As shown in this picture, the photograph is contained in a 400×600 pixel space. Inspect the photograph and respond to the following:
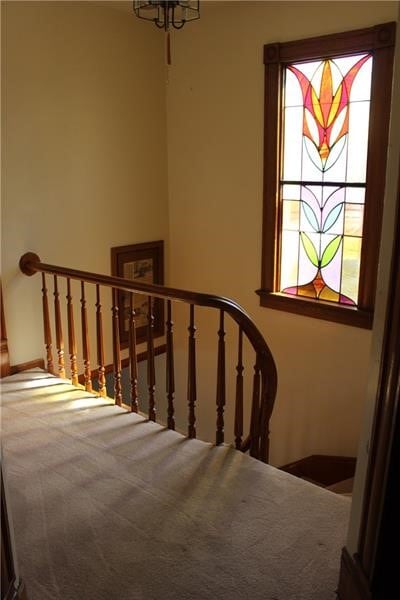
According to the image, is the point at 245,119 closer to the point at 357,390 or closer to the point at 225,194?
the point at 225,194

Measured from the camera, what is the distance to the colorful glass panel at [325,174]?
3.39 meters

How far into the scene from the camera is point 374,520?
133cm

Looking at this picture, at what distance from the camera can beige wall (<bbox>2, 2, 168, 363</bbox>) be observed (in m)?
3.34

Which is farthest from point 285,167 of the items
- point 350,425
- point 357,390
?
point 350,425

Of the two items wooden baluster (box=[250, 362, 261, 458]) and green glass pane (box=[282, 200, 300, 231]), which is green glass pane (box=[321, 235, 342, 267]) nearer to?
green glass pane (box=[282, 200, 300, 231])

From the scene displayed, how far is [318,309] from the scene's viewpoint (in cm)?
373

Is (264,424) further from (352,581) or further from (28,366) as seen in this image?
(28,366)

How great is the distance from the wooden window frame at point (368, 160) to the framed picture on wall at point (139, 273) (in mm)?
985

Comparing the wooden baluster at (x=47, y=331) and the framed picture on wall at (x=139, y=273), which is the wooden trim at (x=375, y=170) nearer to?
the framed picture on wall at (x=139, y=273)

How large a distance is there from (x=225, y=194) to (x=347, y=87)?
3.97 ft

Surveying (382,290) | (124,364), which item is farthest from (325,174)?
(382,290)

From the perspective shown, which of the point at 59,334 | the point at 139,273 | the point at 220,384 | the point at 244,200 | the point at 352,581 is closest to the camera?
the point at 352,581

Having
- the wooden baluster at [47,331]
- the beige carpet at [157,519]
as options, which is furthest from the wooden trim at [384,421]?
the wooden baluster at [47,331]

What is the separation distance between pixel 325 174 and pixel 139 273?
1690 mm
